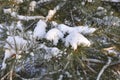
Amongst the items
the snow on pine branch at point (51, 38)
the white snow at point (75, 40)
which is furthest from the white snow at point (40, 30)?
the white snow at point (75, 40)

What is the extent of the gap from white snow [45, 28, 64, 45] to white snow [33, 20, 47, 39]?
5cm

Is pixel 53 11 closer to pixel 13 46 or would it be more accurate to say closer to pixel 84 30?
pixel 84 30

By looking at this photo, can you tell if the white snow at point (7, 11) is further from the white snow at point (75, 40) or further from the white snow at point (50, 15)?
the white snow at point (75, 40)

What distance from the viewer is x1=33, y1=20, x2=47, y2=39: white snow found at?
7.20ft

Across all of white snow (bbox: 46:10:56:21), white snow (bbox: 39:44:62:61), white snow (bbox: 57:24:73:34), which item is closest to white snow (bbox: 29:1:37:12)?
white snow (bbox: 46:10:56:21)

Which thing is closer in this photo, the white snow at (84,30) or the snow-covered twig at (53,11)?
the white snow at (84,30)

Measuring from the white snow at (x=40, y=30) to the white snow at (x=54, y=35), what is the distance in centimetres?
5

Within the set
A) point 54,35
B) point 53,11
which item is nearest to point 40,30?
point 54,35

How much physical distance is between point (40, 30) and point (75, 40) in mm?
252

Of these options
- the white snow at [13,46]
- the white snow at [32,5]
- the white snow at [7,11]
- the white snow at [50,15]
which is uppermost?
the white snow at [32,5]

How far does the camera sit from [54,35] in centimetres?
216

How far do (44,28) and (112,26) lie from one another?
0.43 meters

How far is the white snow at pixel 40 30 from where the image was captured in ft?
7.20

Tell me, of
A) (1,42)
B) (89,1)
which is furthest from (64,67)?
(89,1)
